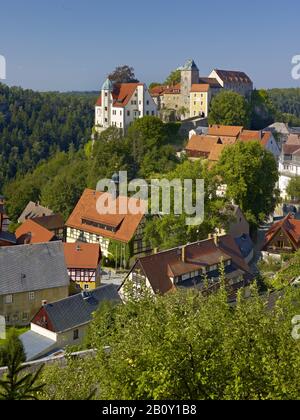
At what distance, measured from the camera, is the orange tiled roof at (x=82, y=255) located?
1237 inches

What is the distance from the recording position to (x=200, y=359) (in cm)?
881

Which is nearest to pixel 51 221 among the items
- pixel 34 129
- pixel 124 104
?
pixel 124 104

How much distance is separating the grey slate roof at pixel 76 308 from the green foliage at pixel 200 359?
1427 cm

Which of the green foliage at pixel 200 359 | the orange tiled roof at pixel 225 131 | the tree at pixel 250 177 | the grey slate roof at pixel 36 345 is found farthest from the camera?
the orange tiled roof at pixel 225 131

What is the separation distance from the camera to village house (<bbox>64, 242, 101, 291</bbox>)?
31.3m

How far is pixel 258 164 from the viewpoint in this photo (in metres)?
36.8

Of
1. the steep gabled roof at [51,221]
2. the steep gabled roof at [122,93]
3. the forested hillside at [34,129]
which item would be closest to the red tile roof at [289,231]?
the steep gabled roof at [51,221]

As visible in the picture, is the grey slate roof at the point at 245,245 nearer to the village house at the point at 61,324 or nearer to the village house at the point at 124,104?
the village house at the point at 61,324

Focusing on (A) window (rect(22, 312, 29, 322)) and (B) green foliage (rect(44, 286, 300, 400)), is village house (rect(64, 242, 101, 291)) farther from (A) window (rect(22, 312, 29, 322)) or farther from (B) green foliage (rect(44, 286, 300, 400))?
(B) green foliage (rect(44, 286, 300, 400))

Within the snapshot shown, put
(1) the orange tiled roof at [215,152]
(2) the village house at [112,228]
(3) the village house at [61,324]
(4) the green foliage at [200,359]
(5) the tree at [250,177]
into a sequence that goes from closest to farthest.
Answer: (4) the green foliage at [200,359] → (3) the village house at [61,324] → (2) the village house at [112,228] → (5) the tree at [250,177] → (1) the orange tiled roof at [215,152]

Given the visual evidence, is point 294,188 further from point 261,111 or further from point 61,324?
point 61,324

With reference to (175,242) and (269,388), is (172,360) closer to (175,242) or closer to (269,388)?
(269,388)

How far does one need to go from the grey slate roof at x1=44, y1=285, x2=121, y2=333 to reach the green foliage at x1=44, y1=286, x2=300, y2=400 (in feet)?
46.8

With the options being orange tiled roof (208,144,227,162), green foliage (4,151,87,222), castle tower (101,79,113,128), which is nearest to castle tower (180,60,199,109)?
castle tower (101,79,113,128)
